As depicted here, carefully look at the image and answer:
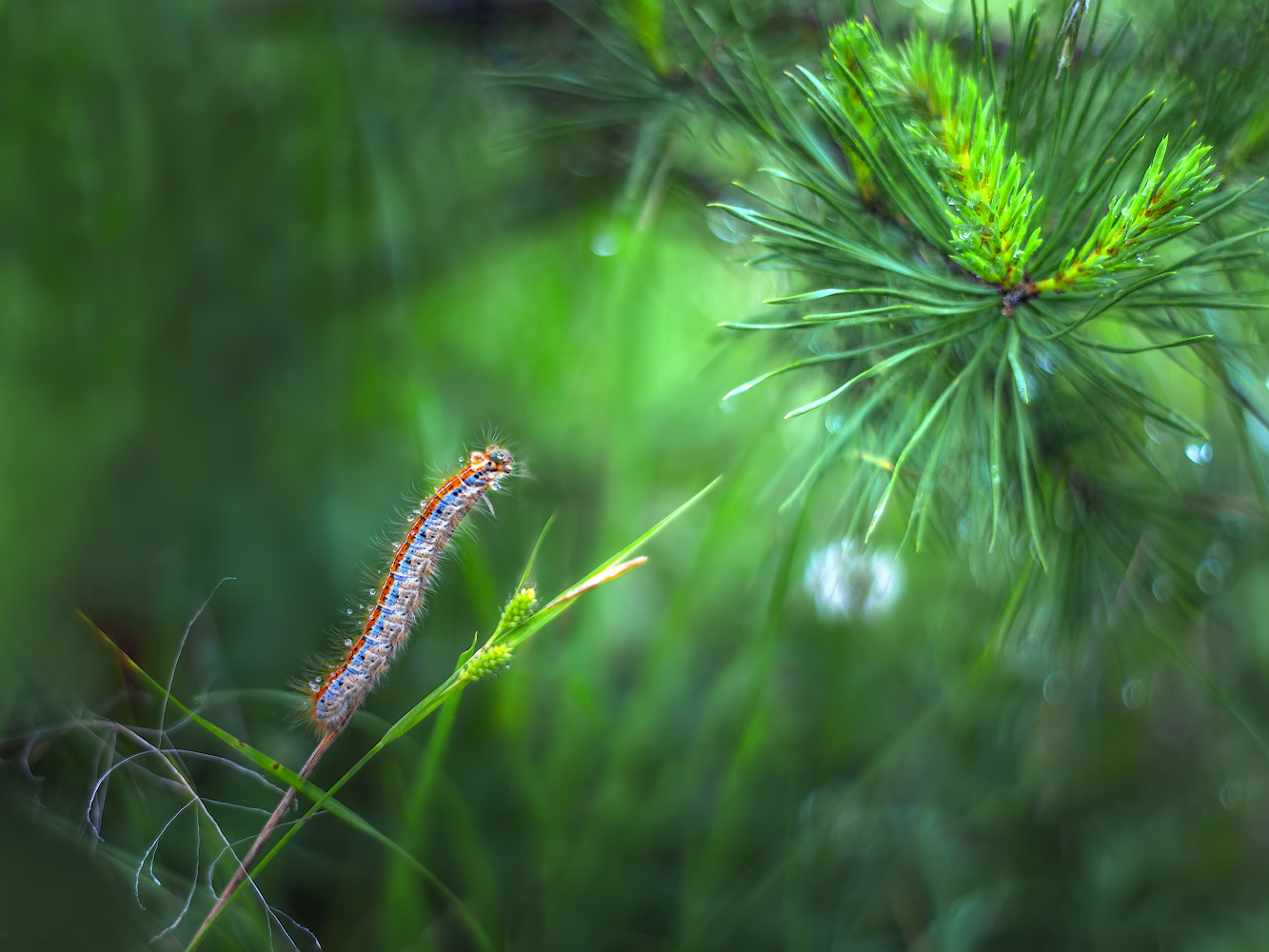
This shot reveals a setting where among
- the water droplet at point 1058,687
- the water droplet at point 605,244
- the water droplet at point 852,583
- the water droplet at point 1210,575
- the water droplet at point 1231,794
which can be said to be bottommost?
the water droplet at point 1231,794

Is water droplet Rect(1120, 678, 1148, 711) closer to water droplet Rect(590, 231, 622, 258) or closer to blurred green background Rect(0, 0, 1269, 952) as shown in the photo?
blurred green background Rect(0, 0, 1269, 952)

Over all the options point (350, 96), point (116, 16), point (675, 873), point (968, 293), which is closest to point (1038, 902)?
point (675, 873)

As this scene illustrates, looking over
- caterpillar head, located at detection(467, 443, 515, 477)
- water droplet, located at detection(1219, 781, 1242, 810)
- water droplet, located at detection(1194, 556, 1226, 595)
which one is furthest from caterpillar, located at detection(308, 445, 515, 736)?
water droplet, located at detection(1219, 781, 1242, 810)

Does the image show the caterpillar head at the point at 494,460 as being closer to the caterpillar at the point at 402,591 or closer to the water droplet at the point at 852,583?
the caterpillar at the point at 402,591

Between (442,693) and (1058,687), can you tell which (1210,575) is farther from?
(442,693)

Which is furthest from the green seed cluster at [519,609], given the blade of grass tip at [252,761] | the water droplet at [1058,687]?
the water droplet at [1058,687]

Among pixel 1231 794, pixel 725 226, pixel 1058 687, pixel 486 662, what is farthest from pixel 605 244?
pixel 1231 794

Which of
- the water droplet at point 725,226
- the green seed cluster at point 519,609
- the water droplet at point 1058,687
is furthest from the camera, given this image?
the water droplet at point 1058,687
